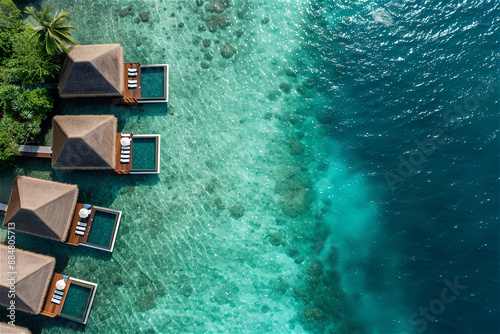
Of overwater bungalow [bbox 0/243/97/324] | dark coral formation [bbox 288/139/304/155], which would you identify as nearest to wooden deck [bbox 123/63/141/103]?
dark coral formation [bbox 288/139/304/155]

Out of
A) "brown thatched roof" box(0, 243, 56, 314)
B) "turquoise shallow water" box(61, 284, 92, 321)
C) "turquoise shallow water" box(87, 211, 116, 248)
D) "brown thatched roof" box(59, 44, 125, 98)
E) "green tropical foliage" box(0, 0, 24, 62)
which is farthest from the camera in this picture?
"turquoise shallow water" box(87, 211, 116, 248)

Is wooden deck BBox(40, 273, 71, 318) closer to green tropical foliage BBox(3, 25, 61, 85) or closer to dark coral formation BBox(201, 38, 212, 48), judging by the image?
green tropical foliage BBox(3, 25, 61, 85)

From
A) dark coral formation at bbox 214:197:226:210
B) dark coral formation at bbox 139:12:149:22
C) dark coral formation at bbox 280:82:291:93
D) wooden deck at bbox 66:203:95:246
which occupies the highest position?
dark coral formation at bbox 139:12:149:22

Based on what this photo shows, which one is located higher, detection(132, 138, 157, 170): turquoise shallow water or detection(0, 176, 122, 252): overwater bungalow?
detection(132, 138, 157, 170): turquoise shallow water

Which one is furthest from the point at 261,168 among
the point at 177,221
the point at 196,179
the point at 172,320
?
the point at 172,320

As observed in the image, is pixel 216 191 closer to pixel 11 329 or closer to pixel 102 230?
pixel 102 230

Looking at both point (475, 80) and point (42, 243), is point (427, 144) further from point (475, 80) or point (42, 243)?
point (42, 243)

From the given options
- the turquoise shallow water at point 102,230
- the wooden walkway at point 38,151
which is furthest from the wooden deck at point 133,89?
the turquoise shallow water at point 102,230
